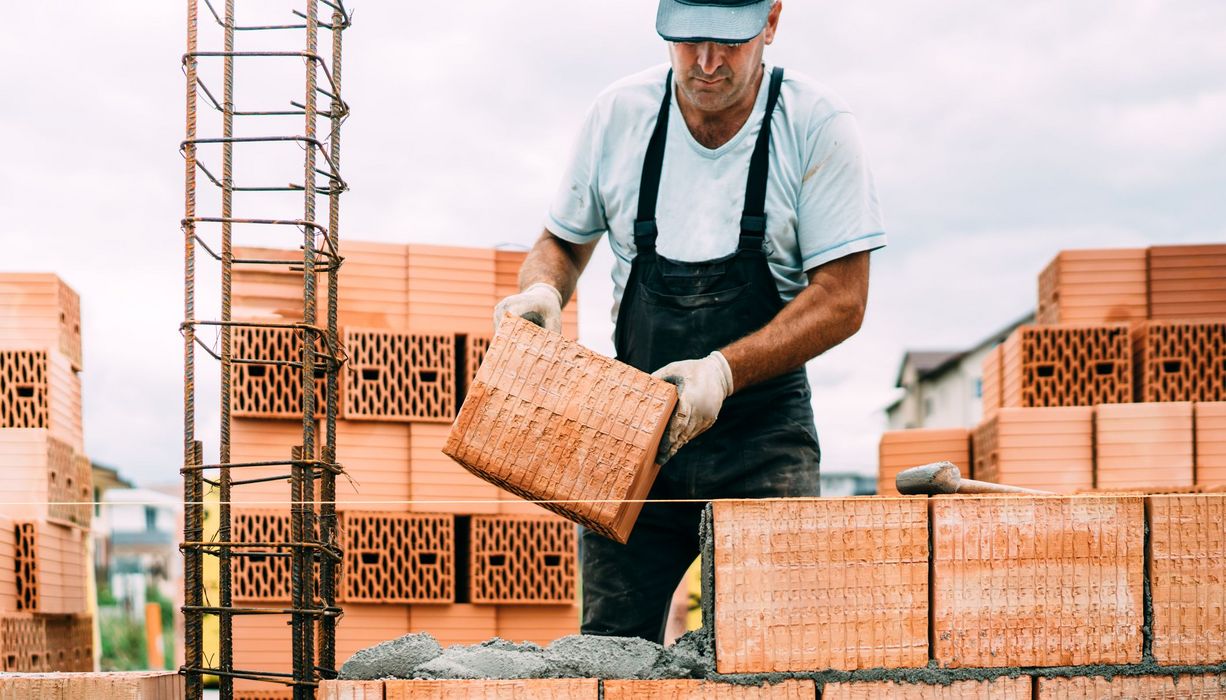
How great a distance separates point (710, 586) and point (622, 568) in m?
1.08

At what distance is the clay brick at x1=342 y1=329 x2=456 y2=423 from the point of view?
7.67m

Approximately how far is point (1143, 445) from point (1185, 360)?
56cm

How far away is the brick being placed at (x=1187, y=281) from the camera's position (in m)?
8.35

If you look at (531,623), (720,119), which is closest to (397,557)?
(531,623)

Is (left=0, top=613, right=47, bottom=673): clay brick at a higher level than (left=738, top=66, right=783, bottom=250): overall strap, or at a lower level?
lower

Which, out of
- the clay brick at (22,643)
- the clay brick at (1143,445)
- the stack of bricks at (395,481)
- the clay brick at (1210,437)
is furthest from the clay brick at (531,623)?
the clay brick at (1210,437)

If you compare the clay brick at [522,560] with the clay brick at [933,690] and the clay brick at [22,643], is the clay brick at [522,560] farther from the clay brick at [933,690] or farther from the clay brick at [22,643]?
the clay brick at [933,690]

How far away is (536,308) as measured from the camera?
3.62 meters

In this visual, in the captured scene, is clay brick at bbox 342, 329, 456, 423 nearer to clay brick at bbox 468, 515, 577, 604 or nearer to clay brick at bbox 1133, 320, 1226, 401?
clay brick at bbox 468, 515, 577, 604

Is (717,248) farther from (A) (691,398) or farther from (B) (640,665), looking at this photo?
(B) (640,665)

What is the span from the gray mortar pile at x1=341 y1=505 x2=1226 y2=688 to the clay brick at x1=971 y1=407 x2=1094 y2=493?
5.43 meters

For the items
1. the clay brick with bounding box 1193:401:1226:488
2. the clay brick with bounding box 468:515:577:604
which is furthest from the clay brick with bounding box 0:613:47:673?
the clay brick with bounding box 1193:401:1226:488

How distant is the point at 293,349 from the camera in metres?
7.54

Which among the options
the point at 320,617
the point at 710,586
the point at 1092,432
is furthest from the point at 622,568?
the point at 1092,432
